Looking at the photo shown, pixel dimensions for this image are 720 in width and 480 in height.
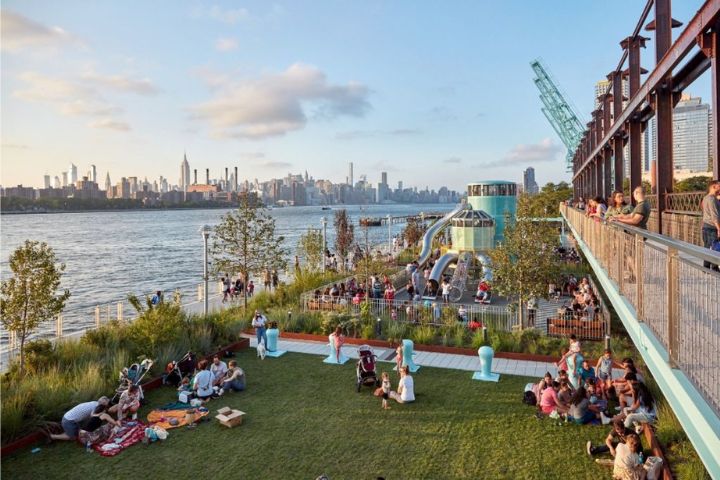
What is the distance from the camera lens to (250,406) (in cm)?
1092

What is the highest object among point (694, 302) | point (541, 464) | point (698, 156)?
point (698, 156)

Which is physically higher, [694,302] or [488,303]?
[694,302]

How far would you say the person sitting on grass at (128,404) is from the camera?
9844 mm

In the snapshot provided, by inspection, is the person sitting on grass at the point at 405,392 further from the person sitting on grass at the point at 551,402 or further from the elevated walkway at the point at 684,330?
the elevated walkway at the point at 684,330

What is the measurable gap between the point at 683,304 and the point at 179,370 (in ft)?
36.0

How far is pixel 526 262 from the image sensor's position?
17703mm

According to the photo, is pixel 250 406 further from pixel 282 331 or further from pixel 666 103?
pixel 666 103

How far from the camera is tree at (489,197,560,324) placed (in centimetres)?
1764

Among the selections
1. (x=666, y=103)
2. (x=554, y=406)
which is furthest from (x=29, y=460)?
(x=666, y=103)

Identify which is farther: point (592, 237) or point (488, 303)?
point (488, 303)

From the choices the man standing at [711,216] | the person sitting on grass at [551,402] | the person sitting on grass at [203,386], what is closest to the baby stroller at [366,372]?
the person sitting on grass at [203,386]

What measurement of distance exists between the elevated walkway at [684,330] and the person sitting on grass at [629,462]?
2.45 metres

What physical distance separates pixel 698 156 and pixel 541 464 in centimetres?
1081

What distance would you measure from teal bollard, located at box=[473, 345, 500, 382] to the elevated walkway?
661 centimetres
